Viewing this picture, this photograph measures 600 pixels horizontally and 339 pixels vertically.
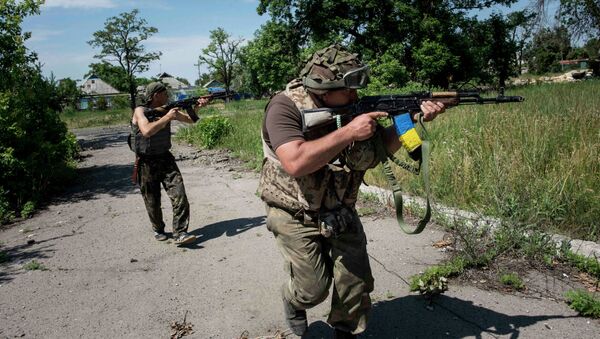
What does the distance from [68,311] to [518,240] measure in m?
4.17

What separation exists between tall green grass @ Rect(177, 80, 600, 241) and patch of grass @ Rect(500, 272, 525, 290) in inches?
27.0

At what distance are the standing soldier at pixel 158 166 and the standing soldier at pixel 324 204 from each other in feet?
8.72

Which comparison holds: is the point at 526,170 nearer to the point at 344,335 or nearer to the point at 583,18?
the point at 344,335

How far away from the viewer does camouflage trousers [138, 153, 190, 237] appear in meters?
5.08

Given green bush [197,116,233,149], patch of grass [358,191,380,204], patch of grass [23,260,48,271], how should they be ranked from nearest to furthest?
patch of grass [23,260,48,271] < patch of grass [358,191,380,204] < green bush [197,116,233,149]

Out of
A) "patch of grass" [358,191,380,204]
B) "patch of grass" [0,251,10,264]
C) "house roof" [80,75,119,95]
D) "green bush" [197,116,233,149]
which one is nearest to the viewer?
"patch of grass" [0,251,10,264]

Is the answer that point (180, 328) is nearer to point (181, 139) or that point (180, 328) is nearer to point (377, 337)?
point (377, 337)

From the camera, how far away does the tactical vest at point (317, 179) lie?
8.48 ft

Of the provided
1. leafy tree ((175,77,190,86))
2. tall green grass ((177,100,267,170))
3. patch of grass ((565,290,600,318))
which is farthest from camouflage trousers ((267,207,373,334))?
leafy tree ((175,77,190,86))

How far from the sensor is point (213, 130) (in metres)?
12.8

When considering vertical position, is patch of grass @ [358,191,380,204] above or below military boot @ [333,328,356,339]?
above

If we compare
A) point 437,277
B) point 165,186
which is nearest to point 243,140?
point 165,186

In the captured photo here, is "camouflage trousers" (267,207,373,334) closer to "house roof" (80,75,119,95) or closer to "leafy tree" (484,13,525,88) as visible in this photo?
"leafy tree" (484,13,525,88)

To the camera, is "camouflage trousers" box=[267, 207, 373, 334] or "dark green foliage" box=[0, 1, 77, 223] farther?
"dark green foliage" box=[0, 1, 77, 223]
